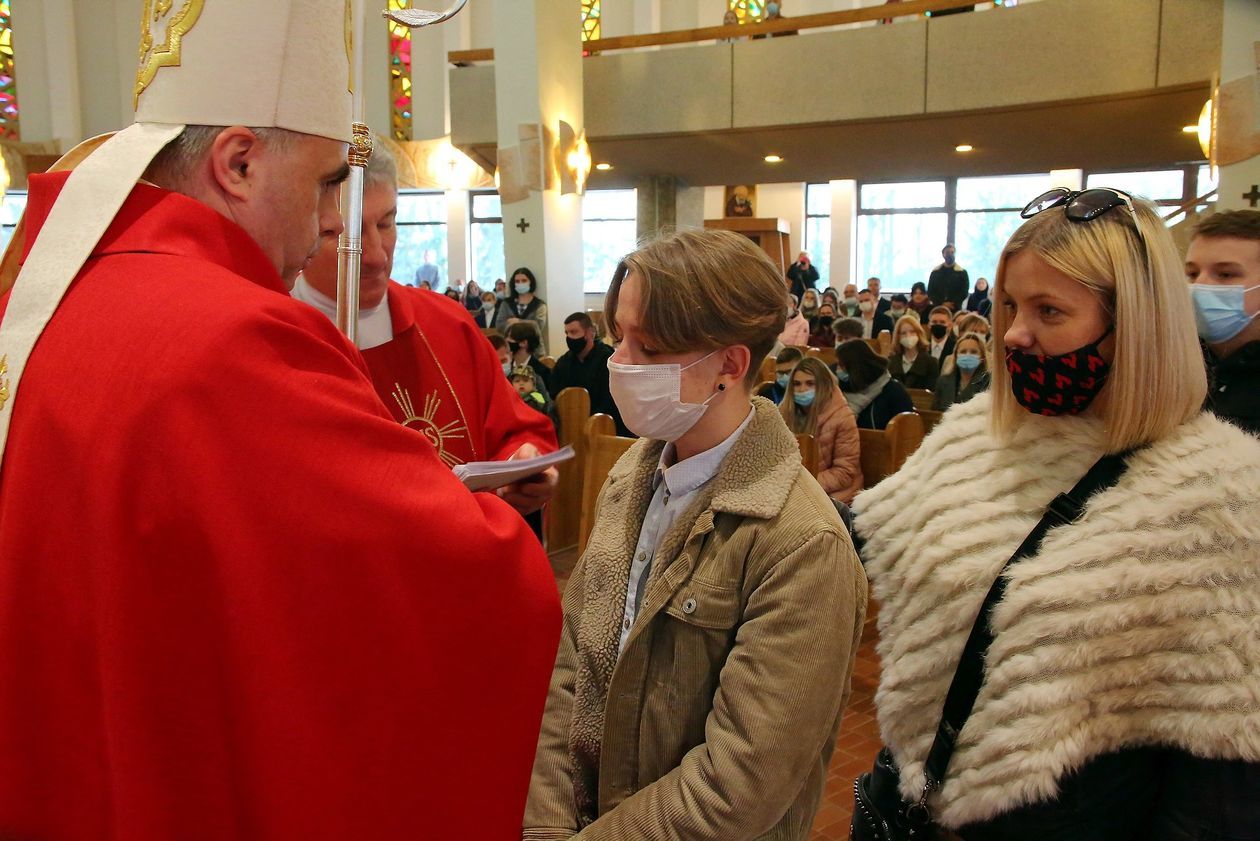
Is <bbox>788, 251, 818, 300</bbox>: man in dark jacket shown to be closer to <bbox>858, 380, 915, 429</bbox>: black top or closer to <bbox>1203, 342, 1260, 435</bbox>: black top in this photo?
<bbox>858, 380, 915, 429</bbox>: black top

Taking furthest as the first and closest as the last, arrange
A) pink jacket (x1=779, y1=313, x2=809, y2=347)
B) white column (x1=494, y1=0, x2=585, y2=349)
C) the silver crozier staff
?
Result: white column (x1=494, y1=0, x2=585, y2=349) < pink jacket (x1=779, y1=313, x2=809, y2=347) < the silver crozier staff

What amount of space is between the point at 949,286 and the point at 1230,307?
1270 centimetres

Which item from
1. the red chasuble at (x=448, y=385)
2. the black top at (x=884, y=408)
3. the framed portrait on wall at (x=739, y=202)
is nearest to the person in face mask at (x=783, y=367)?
the black top at (x=884, y=408)

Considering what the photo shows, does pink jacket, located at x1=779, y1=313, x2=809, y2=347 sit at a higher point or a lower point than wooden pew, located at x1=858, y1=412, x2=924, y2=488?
higher

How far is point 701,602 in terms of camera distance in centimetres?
132

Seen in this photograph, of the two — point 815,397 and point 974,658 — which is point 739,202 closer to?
point 815,397

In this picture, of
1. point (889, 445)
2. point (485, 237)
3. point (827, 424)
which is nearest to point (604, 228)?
point (485, 237)

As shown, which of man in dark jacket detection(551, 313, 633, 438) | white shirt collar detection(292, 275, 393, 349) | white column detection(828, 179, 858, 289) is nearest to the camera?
white shirt collar detection(292, 275, 393, 349)

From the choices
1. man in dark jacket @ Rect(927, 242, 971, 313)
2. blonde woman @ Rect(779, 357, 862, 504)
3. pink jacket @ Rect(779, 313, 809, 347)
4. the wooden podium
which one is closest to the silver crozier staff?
blonde woman @ Rect(779, 357, 862, 504)

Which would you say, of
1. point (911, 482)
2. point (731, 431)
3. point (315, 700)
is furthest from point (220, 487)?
point (911, 482)

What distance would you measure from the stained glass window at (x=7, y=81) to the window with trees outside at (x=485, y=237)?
8.19 metres

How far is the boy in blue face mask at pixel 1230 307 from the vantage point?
194cm

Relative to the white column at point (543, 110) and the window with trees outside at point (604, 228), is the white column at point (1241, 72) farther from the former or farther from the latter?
the window with trees outside at point (604, 228)

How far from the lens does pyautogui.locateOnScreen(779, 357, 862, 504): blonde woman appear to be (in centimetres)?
437
